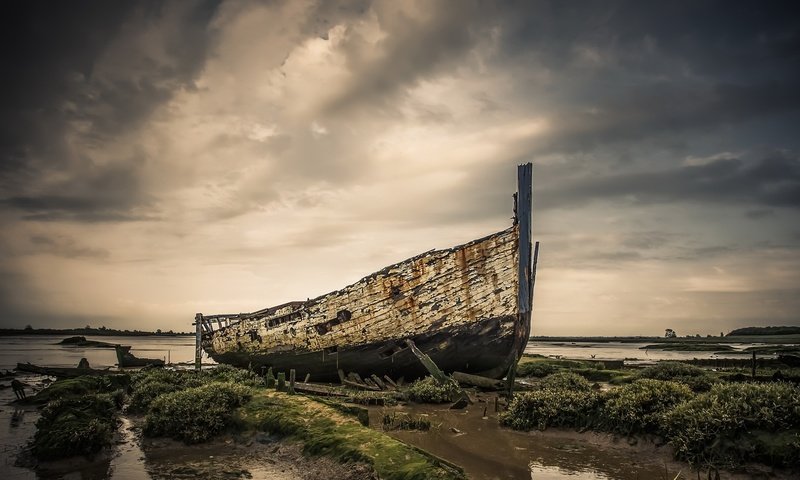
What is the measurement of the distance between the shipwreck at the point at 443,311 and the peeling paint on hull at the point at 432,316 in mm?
34

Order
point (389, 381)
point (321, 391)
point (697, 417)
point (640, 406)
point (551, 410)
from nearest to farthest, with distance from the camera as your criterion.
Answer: point (697, 417), point (640, 406), point (551, 410), point (321, 391), point (389, 381)

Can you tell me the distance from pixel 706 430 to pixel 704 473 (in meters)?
0.69

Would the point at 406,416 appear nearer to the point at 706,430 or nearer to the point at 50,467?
the point at 706,430

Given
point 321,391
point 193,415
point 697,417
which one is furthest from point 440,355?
point 697,417

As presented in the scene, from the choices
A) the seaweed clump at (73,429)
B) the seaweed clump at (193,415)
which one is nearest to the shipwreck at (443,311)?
the seaweed clump at (193,415)

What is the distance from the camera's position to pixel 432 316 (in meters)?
14.6

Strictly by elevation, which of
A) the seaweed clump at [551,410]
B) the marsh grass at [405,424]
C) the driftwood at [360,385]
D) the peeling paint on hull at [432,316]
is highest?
the peeling paint on hull at [432,316]

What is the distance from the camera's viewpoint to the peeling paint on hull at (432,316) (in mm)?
14445

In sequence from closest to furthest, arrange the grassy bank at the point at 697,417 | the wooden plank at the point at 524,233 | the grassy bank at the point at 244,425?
1. the grassy bank at the point at 244,425
2. the grassy bank at the point at 697,417
3. the wooden plank at the point at 524,233

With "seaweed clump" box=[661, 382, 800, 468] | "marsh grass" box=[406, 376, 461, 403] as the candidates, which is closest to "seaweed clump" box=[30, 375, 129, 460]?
"marsh grass" box=[406, 376, 461, 403]

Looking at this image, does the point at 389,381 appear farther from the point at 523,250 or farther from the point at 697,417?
the point at 697,417

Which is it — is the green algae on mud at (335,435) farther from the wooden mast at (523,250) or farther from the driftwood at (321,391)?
the wooden mast at (523,250)

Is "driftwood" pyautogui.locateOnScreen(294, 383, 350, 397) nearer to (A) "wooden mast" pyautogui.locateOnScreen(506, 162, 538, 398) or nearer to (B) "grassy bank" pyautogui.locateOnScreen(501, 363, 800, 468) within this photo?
(B) "grassy bank" pyautogui.locateOnScreen(501, 363, 800, 468)

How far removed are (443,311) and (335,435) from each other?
8228 mm
